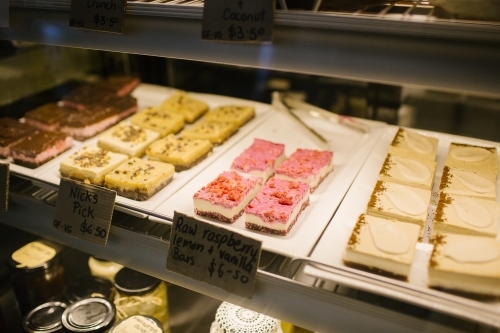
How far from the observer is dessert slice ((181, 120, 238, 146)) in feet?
6.46

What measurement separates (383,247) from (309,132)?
95 cm

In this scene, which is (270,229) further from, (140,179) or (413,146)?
(413,146)

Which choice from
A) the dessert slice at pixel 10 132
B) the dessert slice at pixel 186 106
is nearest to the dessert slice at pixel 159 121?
the dessert slice at pixel 186 106

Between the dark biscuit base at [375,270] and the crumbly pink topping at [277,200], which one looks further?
the crumbly pink topping at [277,200]

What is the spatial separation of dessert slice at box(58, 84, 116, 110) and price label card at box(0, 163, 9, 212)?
0.80m

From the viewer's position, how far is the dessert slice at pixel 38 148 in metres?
1.80

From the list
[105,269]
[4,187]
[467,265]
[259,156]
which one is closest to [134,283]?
[105,269]

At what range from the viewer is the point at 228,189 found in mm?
1485

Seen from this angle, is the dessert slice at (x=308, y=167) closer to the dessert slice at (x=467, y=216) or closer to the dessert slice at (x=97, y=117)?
the dessert slice at (x=467, y=216)

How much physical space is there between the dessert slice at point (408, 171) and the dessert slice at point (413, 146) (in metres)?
0.05

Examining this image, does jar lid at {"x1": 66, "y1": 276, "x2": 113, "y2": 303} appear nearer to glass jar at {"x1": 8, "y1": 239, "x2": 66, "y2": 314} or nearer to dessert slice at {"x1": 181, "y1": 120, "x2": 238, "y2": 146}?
glass jar at {"x1": 8, "y1": 239, "x2": 66, "y2": 314}

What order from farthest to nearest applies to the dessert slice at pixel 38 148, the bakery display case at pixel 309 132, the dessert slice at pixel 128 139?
the dessert slice at pixel 128 139 → the dessert slice at pixel 38 148 → the bakery display case at pixel 309 132

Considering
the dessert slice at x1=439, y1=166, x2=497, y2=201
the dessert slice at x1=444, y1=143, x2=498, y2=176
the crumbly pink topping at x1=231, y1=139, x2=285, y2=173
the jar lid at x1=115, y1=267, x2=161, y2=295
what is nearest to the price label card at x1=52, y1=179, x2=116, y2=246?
the jar lid at x1=115, y1=267, x2=161, y2=295

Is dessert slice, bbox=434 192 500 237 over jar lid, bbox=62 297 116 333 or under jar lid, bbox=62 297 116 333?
over
